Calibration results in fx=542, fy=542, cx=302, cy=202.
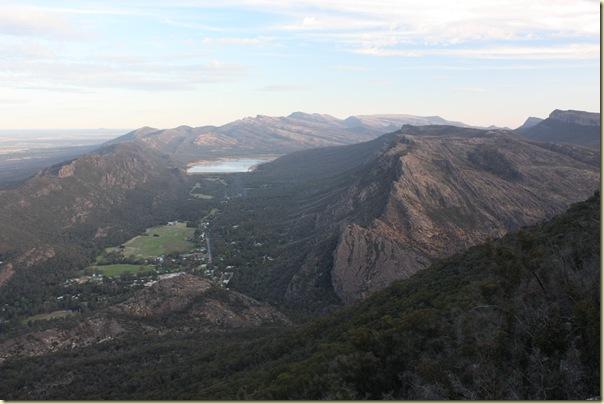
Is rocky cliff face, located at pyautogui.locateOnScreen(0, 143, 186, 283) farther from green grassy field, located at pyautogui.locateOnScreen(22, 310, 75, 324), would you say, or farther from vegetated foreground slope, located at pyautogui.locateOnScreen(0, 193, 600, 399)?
vegetated foreground slope, located at pyautogui.locateOnScreen(0, 193, 600, 399)

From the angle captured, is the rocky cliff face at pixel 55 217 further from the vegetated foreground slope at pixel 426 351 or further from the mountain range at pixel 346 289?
the vegetated foreground slope at pixel 426 351

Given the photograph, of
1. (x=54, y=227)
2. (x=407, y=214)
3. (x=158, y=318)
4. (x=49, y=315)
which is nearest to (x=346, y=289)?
(x=407, y=214)

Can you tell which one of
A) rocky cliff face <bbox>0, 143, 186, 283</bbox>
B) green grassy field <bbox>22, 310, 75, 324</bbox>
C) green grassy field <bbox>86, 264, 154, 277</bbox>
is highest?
rocky cliff face <bbox>0, 143, 186, 283</bbox>

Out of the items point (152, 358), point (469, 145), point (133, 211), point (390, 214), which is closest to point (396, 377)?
point (152, 358)

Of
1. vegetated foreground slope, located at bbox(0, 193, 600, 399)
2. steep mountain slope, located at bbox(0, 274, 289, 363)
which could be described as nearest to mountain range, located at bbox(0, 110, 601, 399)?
vegetated foreground slope, located at bbox(0, 193, 600, 399)

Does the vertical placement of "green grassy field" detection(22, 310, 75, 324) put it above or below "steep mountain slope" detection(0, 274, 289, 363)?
below

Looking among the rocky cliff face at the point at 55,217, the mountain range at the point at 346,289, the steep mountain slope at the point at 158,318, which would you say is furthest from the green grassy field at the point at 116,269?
the steep mountain slope at the point at 158,318
